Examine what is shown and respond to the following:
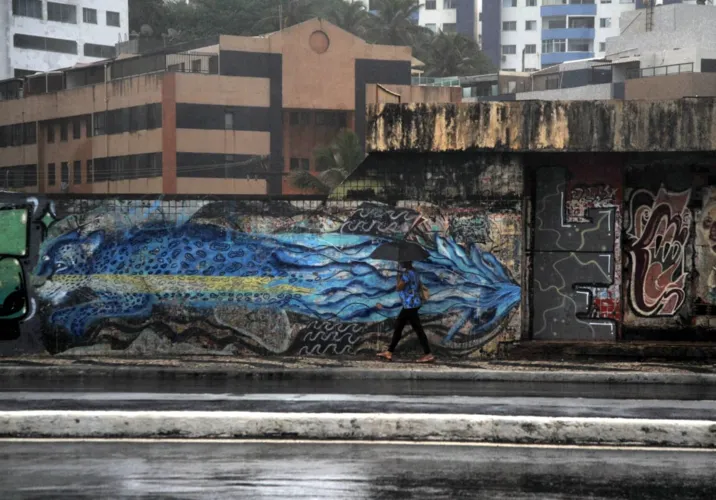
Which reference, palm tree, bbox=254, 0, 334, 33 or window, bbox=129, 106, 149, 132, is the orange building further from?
palm tree, bbox=254, 0, 334, 33

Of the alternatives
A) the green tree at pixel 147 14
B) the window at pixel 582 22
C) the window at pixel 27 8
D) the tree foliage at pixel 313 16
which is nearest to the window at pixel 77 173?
the tree foliage at pixel 313 16

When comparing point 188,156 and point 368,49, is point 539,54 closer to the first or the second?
point 368,49

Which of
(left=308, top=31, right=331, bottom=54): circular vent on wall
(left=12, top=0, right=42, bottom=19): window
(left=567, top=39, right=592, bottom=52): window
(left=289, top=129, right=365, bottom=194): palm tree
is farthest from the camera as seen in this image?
(left=567, top=39, right=592, bottom=52): window

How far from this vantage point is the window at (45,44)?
348ft

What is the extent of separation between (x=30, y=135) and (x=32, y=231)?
241 feet

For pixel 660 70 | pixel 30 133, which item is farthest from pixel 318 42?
pixel 660 70

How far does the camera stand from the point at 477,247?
16719 mm

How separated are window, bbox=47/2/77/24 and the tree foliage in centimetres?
681

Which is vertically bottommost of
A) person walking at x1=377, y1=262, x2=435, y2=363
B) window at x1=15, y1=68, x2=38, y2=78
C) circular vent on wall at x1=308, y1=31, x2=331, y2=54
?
person walking at x1=377, y1=262, x2=435, y2=363

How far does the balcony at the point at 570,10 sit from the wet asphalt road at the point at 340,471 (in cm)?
13622

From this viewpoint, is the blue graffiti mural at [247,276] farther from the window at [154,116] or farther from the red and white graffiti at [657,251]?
the window at [154,116]

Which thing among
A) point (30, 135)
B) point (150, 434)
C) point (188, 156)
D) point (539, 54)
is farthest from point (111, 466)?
point (539, 54)

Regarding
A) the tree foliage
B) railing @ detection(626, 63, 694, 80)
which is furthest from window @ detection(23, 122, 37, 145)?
railing @ detection(626, 63, 694, 80)

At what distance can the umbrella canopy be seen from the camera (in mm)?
15656
